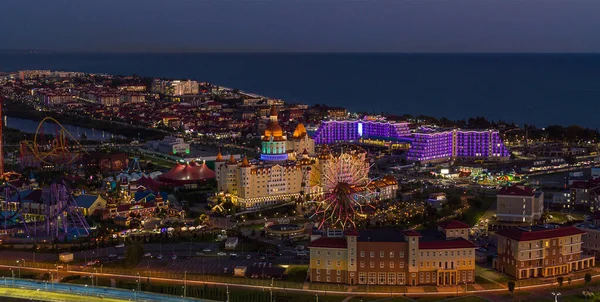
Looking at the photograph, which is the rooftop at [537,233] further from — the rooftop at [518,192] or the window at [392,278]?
the rooftop at [518,192]

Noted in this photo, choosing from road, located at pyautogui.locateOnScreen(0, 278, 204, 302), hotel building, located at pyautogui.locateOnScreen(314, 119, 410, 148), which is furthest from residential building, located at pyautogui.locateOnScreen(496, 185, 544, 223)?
hotel building, located at pyautogui.locateOnScreen(314, 119, 410, 148)

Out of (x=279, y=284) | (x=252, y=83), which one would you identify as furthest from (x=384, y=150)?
(x=252, y=83)

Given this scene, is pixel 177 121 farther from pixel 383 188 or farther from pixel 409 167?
pixel 383 188

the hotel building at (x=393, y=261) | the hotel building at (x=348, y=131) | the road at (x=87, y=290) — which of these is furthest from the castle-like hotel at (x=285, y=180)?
the hotel building at (x=348, y=131)

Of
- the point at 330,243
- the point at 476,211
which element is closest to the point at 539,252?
the point at 330,243

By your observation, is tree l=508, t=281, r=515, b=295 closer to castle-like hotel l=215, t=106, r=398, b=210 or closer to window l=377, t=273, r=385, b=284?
window l=377, t=273, r=385, b=284

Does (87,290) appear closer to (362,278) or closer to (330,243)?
(330,243)
